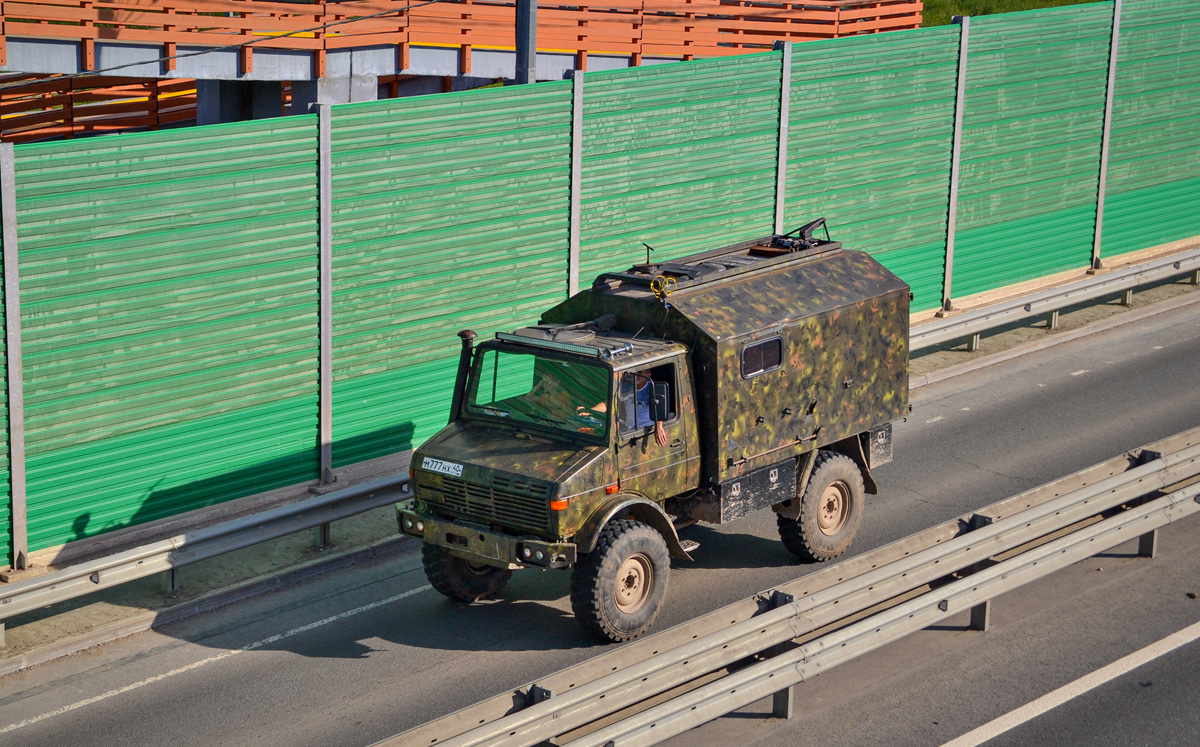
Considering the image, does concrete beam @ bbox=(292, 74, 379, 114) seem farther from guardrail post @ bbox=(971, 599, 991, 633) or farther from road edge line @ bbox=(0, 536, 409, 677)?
guardrail post @ bbox=(971, 599, 991, 633)

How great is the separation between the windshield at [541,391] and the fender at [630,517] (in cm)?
58

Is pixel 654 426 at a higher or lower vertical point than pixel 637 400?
lower

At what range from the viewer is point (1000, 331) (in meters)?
19.6

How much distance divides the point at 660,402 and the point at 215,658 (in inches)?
166

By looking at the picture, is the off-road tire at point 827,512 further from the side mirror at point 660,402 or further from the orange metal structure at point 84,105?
the orange metal structure at point 84,105

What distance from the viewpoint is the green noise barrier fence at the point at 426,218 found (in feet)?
39.8

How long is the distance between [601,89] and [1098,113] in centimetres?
918

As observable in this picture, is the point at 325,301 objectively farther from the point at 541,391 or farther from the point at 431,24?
the point at 431,24

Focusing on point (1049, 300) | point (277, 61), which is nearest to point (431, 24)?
point (277, 61)

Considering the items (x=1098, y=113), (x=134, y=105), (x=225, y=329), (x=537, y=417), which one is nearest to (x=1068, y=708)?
(x=537, y=417)

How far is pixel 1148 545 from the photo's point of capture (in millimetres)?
12500

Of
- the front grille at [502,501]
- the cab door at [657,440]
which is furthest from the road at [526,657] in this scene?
the cab door at [657,440]

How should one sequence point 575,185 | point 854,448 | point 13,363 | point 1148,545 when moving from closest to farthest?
1. point 13,363
2. point 1148,545
3. point 854,448
4. point 575,185

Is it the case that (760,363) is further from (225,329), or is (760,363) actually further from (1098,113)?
(1098,113)
